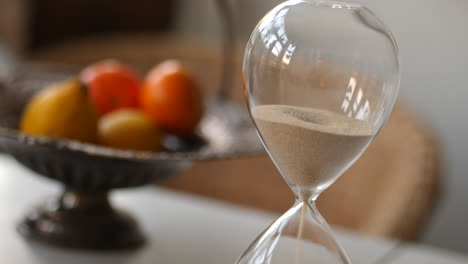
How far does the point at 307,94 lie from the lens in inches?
16.7

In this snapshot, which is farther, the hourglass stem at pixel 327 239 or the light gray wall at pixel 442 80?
the light gray wall at pixel 442 80

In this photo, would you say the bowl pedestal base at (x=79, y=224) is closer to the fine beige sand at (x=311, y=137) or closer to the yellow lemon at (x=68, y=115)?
the yellow lemon at (x=68, y=115)

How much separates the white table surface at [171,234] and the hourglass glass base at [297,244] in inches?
10.3

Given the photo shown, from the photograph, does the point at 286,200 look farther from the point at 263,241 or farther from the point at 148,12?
the point at 148,12

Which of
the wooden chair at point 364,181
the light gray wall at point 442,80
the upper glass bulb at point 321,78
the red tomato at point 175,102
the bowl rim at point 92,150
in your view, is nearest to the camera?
the upper glass bulb at point 321,78

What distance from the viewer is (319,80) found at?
426 mm

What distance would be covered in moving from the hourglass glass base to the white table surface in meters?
0.26

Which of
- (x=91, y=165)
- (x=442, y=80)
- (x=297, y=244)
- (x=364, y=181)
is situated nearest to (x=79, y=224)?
(x=91, y=165)

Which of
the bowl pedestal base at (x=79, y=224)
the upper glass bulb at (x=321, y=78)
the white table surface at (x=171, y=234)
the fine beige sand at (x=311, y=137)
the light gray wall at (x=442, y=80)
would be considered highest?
the upper glass bulb at (x=321, y=78)

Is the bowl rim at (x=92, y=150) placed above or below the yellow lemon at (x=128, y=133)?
above

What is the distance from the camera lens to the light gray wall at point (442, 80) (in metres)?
2.09

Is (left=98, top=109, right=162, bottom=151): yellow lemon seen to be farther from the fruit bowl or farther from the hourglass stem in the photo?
the hourglass stem

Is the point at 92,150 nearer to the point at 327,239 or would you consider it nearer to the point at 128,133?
the point at 128,133

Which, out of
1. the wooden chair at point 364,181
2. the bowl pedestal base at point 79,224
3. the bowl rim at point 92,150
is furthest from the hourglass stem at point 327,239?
the wooden chair at point 364,181
